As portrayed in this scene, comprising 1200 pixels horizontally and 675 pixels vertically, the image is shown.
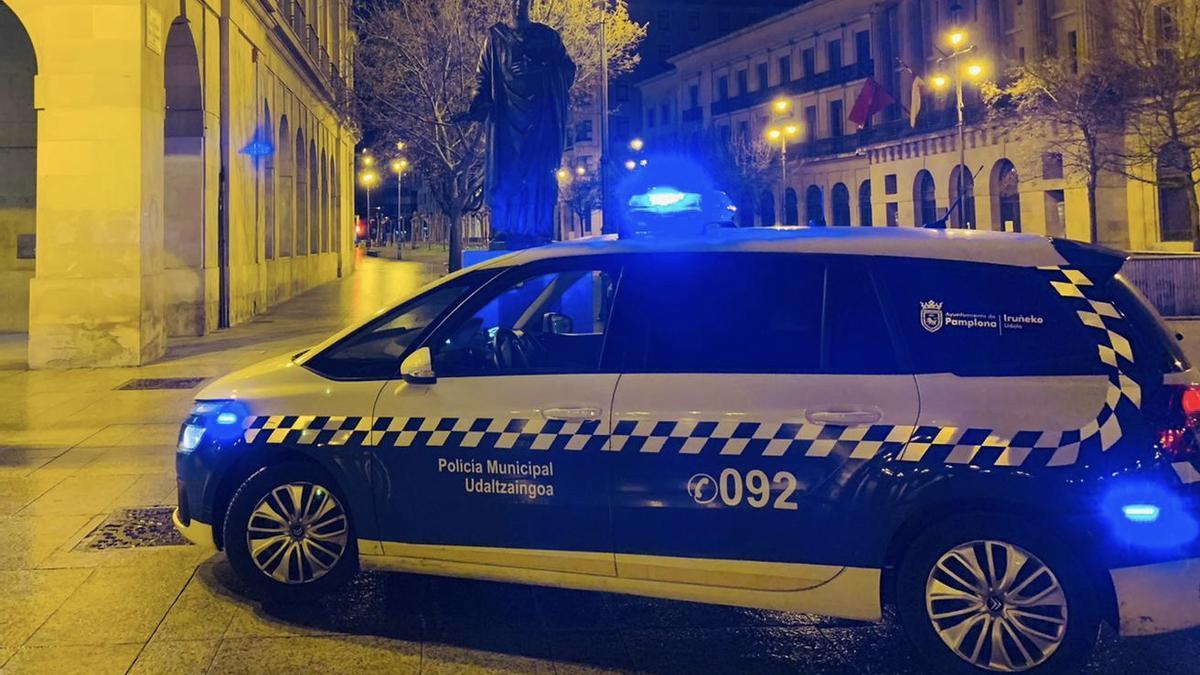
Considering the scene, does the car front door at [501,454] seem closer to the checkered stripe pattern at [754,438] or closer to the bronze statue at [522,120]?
the checkered stripe pattern at [754,438]

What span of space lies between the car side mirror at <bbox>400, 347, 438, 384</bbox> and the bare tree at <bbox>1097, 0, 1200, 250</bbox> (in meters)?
27.5

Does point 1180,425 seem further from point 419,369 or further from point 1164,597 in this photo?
point 419,369

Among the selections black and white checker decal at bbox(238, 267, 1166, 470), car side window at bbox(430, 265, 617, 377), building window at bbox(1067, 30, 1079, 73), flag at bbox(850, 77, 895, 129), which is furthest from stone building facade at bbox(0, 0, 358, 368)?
building window at bbox(1067, 30, 1079, 73)

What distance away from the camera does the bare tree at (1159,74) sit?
26.1m

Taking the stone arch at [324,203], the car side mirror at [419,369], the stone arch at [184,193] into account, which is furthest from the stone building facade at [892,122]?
the car side mirror at [419,369]

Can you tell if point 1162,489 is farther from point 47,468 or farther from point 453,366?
point 47,468

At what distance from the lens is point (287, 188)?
94.0 ft

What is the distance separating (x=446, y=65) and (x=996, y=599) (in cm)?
2629

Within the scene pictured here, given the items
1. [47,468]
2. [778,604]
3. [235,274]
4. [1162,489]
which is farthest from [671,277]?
[235,274]

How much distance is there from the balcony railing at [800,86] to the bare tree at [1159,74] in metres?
26.1

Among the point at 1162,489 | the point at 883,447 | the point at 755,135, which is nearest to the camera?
the point at 1162,489

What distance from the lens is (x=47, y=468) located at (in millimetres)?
A: 7715

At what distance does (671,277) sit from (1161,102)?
90.8ft

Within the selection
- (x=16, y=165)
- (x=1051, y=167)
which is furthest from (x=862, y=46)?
(x=16, y=165)
